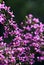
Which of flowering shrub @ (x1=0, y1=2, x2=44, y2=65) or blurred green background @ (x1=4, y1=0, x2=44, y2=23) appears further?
blurred green background @ (x1=4, y1=0, x2=44, y2=23)

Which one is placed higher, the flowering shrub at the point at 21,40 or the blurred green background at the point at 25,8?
the blurred green background at the point at 25,8

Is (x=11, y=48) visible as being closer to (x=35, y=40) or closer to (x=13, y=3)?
(x=35, y=40)

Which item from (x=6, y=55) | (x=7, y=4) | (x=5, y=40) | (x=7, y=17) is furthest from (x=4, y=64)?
(x=7, y=4)

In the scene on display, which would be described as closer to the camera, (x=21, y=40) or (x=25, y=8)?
(x=21, y=40)

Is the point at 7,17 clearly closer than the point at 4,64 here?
No

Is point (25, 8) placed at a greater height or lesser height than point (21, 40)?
greater
